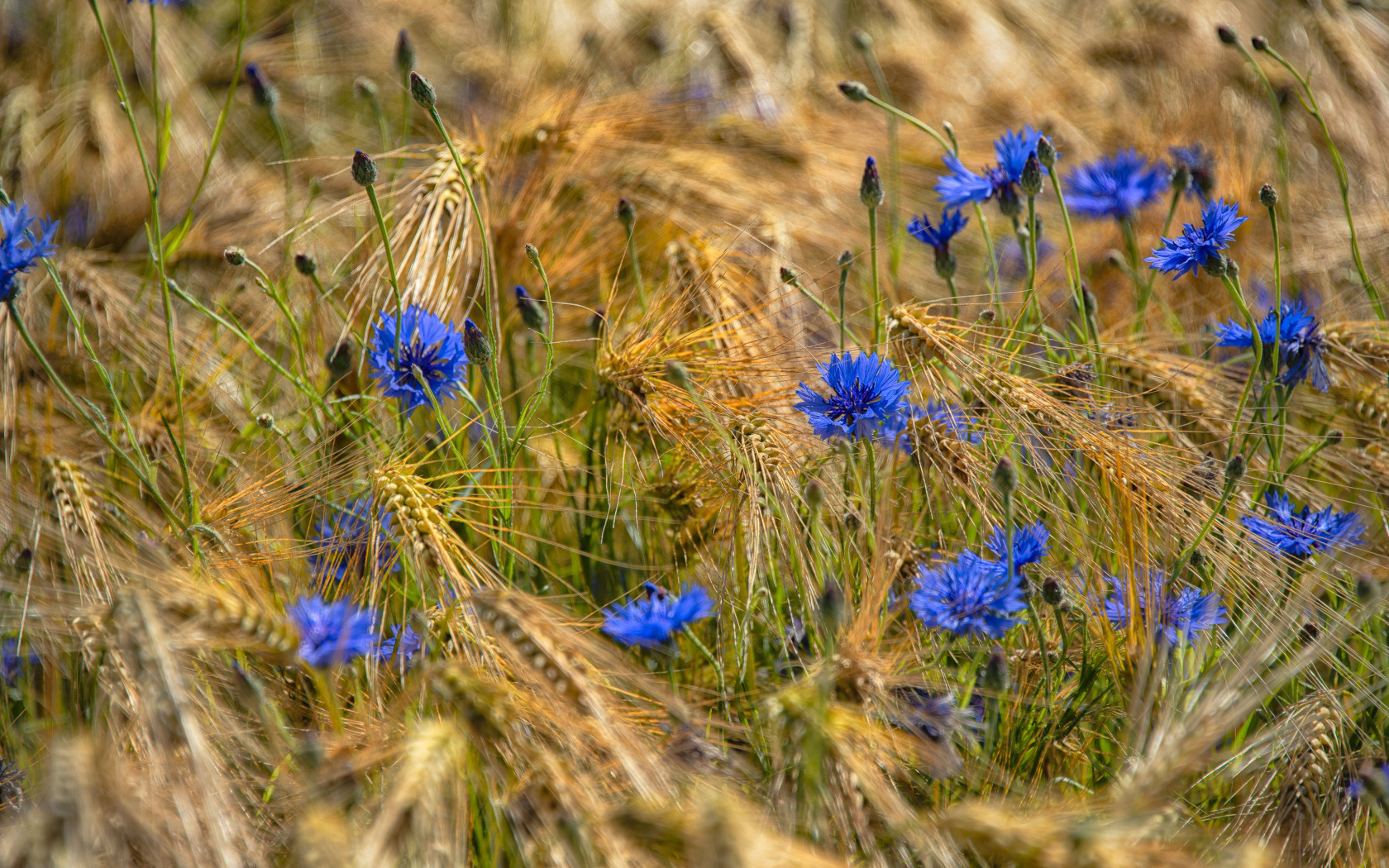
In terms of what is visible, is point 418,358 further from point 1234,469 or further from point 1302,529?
point 1302,529

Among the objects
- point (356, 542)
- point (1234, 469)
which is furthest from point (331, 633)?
point (1234, 469)

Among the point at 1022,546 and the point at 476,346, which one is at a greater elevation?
the point at 1022,546

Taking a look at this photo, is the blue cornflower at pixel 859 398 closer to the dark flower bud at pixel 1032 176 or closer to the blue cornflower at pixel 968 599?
the blue cornflower at pixel 968 599

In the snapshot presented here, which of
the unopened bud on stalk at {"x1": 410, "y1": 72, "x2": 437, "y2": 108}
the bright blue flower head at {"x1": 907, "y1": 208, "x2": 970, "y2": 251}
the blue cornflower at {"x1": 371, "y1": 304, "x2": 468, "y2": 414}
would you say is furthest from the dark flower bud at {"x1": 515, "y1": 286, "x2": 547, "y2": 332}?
the bright blue flower head at {"x1": 907, "y1": 208, "x2": 970, "y2": 251}

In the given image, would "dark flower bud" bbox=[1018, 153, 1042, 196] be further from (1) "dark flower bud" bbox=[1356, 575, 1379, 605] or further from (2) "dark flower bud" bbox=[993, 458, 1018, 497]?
(1) "dark flower bud" bbox=[1356, 575, 1379, 605]

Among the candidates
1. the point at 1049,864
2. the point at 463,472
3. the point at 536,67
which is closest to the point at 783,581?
the point at 463,472

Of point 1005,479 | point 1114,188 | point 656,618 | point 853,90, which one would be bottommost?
point 656,618

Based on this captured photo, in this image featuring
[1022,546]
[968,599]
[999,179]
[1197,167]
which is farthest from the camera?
[1197,167]

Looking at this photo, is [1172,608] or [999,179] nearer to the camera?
[1172,608]
